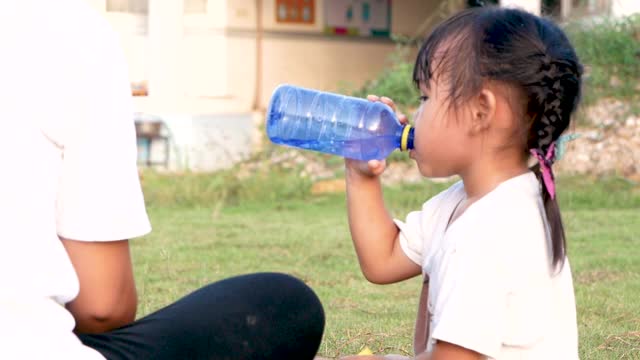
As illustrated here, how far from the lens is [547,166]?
242 centimetres

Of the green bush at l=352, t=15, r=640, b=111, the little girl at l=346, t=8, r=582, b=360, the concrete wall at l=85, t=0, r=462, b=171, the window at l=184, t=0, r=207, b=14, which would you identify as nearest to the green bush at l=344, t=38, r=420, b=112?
the green bush at l=352, t=15, r=640, b=111

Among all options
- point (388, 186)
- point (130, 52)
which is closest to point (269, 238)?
point (388, 186)

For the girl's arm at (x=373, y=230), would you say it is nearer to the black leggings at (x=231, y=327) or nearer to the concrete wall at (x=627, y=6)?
the black leggings at (x=231, y=327)

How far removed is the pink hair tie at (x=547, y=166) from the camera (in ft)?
7.91

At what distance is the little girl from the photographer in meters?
2.32

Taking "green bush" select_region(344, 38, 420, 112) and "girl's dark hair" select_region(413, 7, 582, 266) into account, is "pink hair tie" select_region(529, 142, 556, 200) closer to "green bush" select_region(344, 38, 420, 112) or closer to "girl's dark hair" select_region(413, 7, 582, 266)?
"girl's dark hair" select_region(413, 7, 582, 266)

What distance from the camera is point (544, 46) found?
7.93 feet

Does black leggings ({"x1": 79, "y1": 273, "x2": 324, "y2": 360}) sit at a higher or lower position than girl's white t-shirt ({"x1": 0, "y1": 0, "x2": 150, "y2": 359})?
lower

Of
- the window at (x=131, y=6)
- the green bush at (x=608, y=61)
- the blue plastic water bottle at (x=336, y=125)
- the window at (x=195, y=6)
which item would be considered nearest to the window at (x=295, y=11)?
the window at (x=195, y=6)

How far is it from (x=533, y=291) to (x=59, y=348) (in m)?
0.90

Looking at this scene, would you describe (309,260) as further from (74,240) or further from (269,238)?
(74,240)

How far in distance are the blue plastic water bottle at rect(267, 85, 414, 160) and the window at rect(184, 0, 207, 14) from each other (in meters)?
8.43

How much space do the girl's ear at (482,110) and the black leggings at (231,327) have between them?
1.51ft

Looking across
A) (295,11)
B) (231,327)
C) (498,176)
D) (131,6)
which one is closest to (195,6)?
(131,6)
